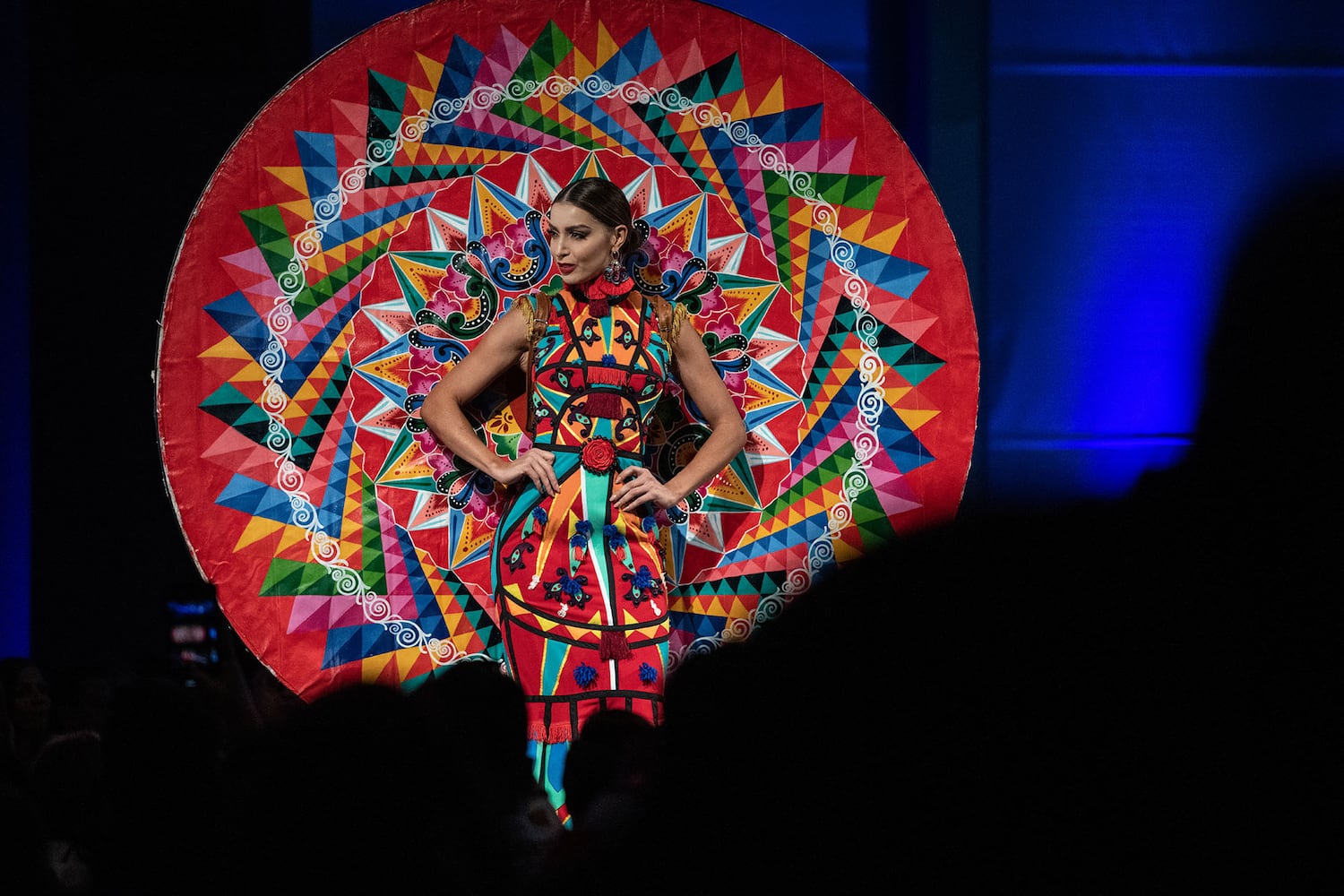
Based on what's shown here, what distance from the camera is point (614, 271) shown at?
303 centimetres

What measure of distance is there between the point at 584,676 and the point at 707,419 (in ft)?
2.37

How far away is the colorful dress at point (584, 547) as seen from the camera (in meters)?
2.90

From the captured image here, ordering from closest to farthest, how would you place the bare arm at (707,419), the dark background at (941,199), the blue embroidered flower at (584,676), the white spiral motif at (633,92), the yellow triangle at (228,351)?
the blue embroidered flower at (584,676)
the bare arm at (707,419)
the yellow triangle at (228,351)
the white spiral motif at (633,92)
the dark background at (941,199)

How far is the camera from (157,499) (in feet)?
14.5

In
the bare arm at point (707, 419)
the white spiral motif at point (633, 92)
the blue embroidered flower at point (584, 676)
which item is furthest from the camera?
the white spiral motif at point (633, 92)

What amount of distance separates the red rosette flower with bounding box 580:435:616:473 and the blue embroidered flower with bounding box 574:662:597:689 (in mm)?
465

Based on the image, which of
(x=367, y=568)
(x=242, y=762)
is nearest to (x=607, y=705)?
(x=367, y=568)

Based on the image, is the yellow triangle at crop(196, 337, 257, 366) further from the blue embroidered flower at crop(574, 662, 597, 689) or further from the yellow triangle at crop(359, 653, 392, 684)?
the blue embroidered flower at crop(574, 662, 597, 689)

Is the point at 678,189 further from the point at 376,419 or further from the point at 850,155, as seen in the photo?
the point at 376,419

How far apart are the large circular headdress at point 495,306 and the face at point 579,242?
0.33 meters

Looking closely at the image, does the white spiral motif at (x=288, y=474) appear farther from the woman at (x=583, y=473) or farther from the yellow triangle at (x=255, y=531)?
the woman at (x=583, y=473)

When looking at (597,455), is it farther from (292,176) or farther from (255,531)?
(292,176)

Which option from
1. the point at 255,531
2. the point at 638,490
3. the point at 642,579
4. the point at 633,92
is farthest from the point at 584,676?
the point at 633,92

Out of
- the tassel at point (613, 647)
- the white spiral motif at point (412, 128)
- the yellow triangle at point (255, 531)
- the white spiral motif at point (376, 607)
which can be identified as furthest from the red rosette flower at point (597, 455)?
the white spiral motif at point (412, 128)
